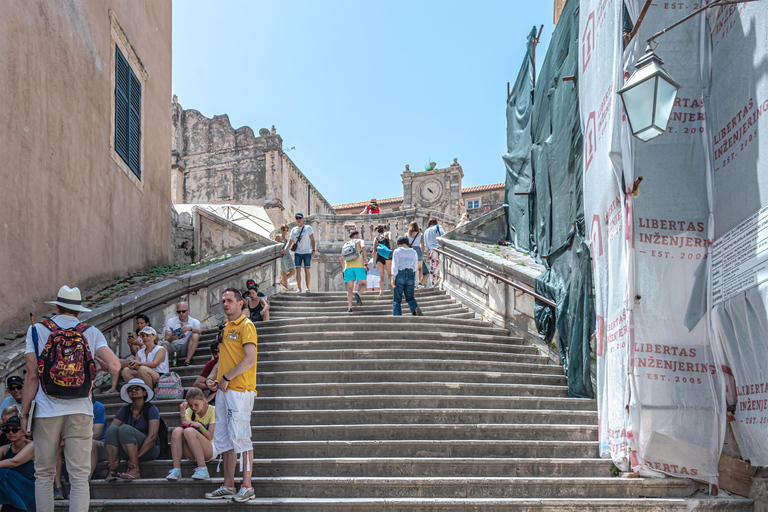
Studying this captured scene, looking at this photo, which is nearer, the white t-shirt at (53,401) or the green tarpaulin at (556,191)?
the white t-shirt at (53,401)

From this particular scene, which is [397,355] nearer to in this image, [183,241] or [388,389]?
[388,389]

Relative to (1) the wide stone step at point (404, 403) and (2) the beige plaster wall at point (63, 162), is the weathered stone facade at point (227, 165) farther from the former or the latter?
(1) the wide stone step at point (404, 403)

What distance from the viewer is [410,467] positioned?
5.61 metres

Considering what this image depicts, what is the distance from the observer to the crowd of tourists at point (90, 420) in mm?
4574

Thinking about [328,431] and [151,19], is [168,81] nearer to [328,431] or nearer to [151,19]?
[151,19]

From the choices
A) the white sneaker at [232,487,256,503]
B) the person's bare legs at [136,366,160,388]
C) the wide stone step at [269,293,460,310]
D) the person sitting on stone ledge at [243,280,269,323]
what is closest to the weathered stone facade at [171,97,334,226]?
the wide stone step at [269,293,460,310]

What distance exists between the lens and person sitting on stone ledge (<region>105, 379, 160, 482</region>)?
5473 mm

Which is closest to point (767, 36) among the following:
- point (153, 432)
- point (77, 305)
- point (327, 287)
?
point (77, 305)

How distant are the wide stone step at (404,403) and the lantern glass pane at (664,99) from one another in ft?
10.8

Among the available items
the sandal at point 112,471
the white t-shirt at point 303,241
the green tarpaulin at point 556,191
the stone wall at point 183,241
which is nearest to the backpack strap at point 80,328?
the sandal at point 112,471

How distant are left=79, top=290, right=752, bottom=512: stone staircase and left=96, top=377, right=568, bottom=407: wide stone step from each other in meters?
0.01

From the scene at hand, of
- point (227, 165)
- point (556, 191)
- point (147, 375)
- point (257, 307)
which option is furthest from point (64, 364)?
point (227, 165)

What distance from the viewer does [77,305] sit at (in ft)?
16.0

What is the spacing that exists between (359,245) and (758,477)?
689cm
